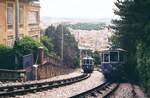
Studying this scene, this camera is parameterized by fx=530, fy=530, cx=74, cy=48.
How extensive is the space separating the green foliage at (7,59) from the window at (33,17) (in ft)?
80.1

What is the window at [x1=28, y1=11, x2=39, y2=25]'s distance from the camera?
68.9 meters

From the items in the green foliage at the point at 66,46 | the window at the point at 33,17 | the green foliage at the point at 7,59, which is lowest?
the green foliage at the point at 66,46

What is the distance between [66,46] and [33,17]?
3364 centimetres

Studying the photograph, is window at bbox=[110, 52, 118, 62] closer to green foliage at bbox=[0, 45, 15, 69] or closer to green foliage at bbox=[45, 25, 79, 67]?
green foliage at bbox=[0, 45, 15, 69]

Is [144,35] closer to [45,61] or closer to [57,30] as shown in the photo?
[45,61]

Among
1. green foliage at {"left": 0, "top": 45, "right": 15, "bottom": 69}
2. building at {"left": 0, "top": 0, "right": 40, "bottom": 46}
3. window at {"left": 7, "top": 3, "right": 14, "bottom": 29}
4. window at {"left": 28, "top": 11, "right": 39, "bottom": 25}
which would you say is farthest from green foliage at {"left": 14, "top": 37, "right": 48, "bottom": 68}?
window at {"left": 28, "top": 11, "right": 39, "bottom": 25}

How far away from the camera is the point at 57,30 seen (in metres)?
110

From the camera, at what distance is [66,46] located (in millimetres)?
105375

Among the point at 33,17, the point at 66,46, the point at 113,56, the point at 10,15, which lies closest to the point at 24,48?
the point at 113,56

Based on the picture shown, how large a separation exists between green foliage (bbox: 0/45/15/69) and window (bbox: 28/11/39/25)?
24427 millimetres

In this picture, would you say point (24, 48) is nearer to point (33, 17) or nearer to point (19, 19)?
point (19, 19)

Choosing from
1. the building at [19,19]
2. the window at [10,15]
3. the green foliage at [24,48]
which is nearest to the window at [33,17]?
the building at [19,19]

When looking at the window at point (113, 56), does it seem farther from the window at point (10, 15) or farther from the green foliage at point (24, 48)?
the window at point (10, 15)

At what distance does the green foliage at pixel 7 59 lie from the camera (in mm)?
43062
